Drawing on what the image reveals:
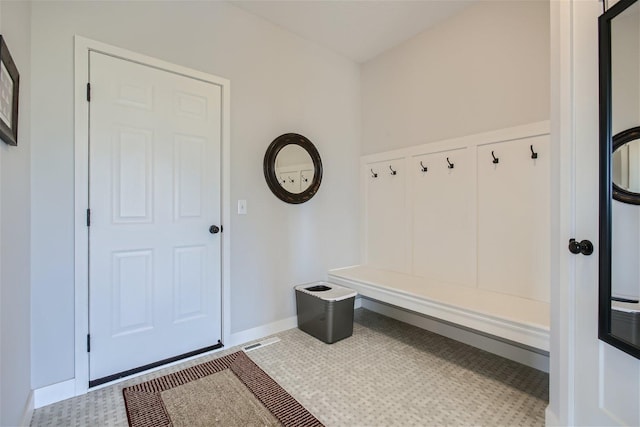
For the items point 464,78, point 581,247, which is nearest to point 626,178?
point 581,247

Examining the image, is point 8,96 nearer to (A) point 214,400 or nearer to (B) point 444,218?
(A) point 214,400

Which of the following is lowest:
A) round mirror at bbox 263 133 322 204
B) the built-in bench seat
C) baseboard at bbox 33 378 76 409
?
baseboard at bbox 33 378 76 409

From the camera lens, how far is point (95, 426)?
143cm

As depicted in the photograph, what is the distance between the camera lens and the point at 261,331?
248 centimetres

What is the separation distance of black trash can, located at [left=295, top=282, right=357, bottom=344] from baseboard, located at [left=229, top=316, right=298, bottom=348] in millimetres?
93

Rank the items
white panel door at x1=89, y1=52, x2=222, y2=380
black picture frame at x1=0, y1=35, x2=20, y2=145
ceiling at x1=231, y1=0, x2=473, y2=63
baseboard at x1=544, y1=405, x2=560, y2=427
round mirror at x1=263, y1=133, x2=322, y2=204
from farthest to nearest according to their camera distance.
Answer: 1. round mirror at x1=263, y1=133, x2=322, y2=204
2. ceiling at x1=231, y1=0, x2=473, y2=63
3. white panel door at x1=89, y1=52, x2=222, y2=380
4. baseboard at x1=544, y1=405, x2=560, y2=427
5. black picture frame at x1=0, y1=35, x2=20, y2=145

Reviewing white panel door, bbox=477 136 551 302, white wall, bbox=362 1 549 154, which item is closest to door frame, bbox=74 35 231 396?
white wall, bbox=362 1 549 154

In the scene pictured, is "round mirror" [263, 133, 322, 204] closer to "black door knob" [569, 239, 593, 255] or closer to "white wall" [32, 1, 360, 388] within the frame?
"white wall" [32, 1, 360, 388]

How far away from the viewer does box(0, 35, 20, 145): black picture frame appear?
1113 millimetres

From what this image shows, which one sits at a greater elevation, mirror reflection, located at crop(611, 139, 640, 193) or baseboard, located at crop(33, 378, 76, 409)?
mirror reflection, located at crop(611, 139, 640, 193)

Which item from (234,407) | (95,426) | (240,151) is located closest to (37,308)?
(95,426)

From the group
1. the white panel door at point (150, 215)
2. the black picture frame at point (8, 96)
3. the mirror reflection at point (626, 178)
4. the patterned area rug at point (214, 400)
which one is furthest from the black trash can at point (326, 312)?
the black picture frame at point (8, 96)

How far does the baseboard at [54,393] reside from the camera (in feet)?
5.20

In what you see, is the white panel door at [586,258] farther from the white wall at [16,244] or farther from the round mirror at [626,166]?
the white wall at [16,244]
